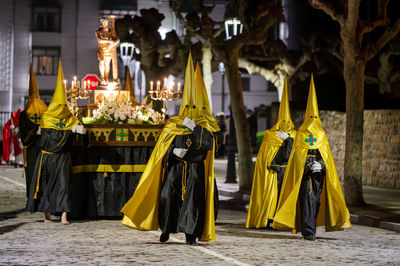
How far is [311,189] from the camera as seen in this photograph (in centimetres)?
1159

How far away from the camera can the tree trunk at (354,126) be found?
A: 15.9 metres

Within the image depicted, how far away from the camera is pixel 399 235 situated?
1222 centimetres

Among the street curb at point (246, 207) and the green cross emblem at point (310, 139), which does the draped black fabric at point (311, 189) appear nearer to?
the green cross emblem at point (310, 139)

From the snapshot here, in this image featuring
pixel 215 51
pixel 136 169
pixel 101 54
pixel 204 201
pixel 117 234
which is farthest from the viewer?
pixel 215 51

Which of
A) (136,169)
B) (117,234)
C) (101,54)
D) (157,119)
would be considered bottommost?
(117,234)

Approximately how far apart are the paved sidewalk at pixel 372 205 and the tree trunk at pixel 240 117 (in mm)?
489

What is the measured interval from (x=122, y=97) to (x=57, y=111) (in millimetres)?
2848

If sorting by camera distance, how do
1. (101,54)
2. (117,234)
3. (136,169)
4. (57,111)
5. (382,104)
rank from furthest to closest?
(382,104) → (101,54) → (136,169) → (57,111) → (117,234)

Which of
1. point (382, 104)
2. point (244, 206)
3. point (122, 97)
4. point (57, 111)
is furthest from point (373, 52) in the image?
point (382, 104)

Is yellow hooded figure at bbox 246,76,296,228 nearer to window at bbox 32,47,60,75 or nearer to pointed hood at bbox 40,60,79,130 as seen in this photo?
pointed hood at bbox 40,60,79,130

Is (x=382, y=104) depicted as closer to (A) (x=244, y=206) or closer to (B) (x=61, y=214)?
(A) (x=244, y=206)

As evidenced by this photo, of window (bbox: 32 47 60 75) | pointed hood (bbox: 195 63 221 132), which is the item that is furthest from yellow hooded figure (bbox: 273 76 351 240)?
window (bbox: 32 47 60 75)

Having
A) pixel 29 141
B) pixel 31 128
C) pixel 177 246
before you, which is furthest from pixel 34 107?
pixel 177 246

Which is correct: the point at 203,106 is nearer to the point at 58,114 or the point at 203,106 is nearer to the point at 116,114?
the point at 58,114
